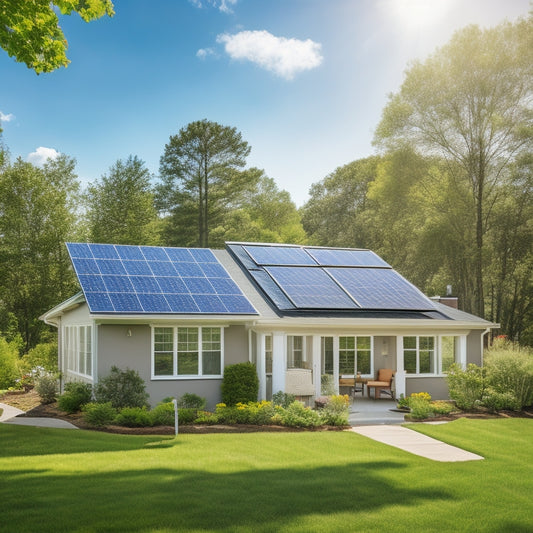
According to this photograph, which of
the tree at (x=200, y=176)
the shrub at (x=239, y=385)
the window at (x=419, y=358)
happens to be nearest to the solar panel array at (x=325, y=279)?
the window at (x=419, y=358)

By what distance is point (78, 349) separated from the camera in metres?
19.6

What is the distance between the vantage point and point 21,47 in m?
10.2

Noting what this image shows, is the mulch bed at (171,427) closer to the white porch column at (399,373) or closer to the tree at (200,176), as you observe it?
the white porch column at (399,373)

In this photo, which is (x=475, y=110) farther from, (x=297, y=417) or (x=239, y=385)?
(x=297, y=417)

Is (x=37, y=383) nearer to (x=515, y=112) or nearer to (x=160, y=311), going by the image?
(x=160, y=311)

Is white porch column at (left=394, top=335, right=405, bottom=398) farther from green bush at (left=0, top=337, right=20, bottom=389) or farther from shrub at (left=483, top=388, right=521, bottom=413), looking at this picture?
green bush at (left=0, top=337, right=20, bottom=389)

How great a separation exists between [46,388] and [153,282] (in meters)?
5.33

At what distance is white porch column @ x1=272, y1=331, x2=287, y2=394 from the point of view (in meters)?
17.2

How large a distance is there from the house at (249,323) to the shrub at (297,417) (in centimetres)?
146

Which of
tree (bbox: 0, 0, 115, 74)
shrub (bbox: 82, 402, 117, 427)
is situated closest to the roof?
shrub (bbox: 82, 402, 117, 427)

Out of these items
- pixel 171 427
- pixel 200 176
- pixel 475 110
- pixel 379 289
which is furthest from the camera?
pixel 200 176

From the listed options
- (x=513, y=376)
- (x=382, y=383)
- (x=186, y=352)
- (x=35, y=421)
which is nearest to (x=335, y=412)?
(x=382, y=383)

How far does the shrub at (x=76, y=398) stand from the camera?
16.4 meters

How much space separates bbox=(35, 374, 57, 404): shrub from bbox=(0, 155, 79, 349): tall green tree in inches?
618
